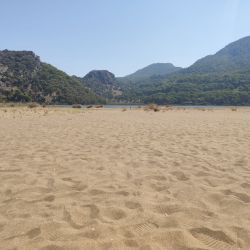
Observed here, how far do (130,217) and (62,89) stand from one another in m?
99.8

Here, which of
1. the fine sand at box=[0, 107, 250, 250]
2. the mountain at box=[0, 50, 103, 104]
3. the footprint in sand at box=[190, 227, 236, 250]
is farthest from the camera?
the mountain at box=[0, 50, 103, 104]

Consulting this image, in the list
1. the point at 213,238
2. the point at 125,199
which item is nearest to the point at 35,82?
the point at 125,199

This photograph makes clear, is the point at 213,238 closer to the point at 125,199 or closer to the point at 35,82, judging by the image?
the point at 125,199

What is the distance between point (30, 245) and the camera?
316 cm

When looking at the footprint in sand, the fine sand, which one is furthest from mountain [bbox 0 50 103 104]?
the footprint in sand

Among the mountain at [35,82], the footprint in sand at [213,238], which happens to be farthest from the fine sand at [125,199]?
the mountain at [35,82]

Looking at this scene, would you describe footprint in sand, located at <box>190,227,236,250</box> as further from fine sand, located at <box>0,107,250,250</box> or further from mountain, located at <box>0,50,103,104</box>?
mountain, located at <box>0,50,103,104</box>

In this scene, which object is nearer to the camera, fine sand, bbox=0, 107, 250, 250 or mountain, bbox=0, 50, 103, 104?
fine sand, bbox=0, 107, 250, 250

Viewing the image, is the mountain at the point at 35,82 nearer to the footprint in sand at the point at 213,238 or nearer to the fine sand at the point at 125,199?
the fine sand at the point at 125,199

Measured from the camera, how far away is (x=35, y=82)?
101 metres

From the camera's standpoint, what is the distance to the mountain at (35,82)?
92.4 m

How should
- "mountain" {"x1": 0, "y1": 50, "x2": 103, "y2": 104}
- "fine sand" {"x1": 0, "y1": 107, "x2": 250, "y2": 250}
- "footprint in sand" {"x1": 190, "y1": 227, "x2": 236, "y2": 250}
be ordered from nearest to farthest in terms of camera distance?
A: "footprint in sand" {"x1": 190, "y1": 227, "x2": 236, "y2": 250}
"fine sand" {"x1": 0, "y1": 107, "x2": 250, "y2": 250}
"mountain" {"x1": 0, "y1": 50, "x2": 103, "y2": 104}

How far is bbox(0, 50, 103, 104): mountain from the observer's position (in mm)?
92363

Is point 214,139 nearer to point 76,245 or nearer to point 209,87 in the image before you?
point 76,245
